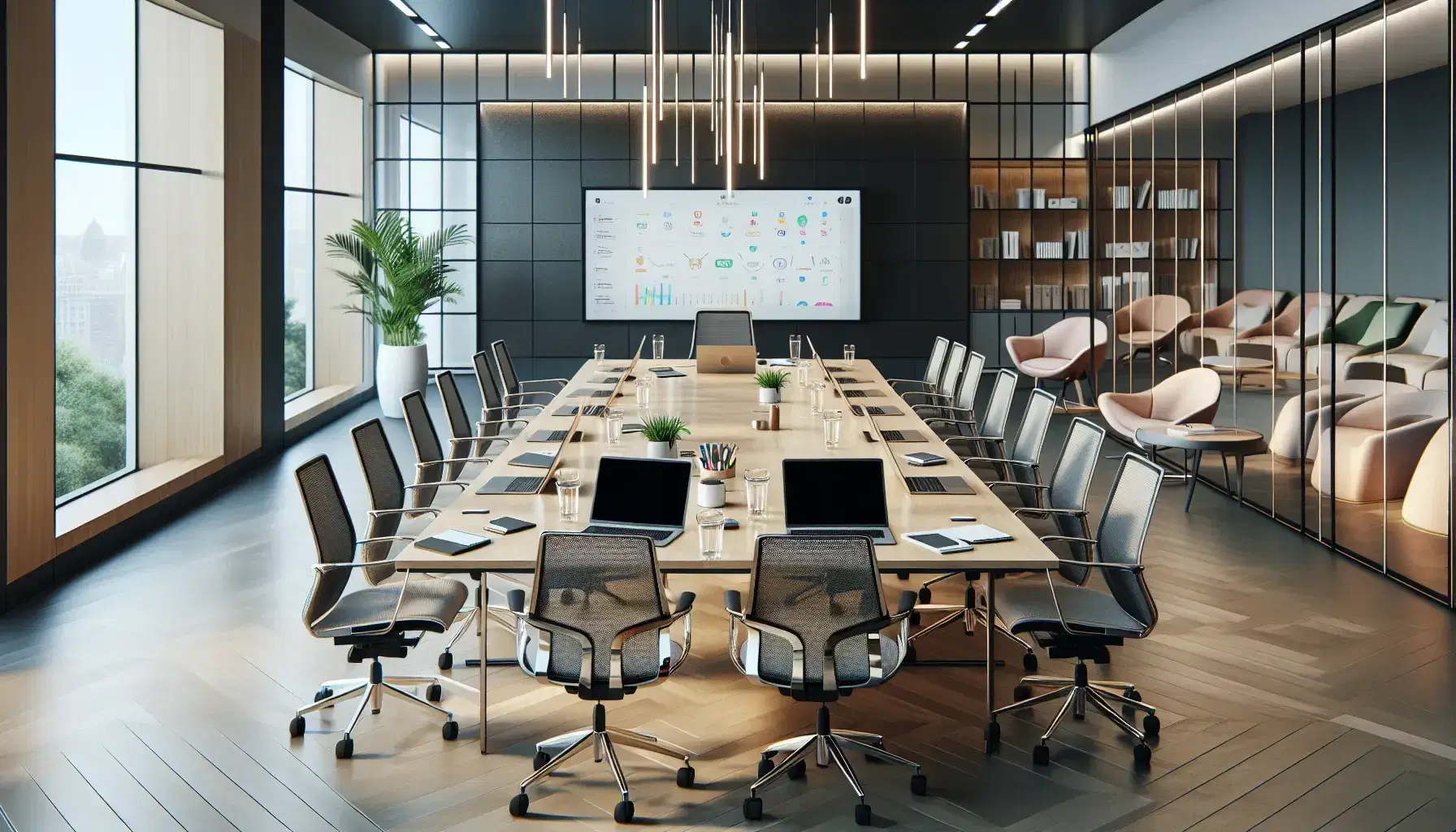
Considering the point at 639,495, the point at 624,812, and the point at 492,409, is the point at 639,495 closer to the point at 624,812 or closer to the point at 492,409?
the point at 624,812

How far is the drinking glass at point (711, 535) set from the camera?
407cm

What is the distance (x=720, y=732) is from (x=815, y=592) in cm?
99

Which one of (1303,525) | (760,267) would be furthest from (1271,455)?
(760,267)

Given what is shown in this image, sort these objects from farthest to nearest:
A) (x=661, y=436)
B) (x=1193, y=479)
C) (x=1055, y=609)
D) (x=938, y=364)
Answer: (x=938, y=364) → (x=1193, y=479) → (x=661, y=436) → (x=1055, y=609)

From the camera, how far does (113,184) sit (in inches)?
301

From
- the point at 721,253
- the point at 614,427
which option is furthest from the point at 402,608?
the point at 721,253

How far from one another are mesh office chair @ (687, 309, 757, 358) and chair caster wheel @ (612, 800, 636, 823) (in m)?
6.75

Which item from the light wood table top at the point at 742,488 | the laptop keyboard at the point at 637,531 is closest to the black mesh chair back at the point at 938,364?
the light wood table top at the point at 742,488

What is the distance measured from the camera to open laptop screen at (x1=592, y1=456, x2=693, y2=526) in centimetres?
450

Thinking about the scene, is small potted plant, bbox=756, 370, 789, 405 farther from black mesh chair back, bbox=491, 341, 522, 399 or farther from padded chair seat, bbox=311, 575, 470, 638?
padded chair seat, bbox=311, 575, 470, 638

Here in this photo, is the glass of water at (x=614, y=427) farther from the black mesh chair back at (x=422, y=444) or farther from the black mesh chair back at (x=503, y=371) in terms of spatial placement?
the black mesh chair back at (x=503, y=371)

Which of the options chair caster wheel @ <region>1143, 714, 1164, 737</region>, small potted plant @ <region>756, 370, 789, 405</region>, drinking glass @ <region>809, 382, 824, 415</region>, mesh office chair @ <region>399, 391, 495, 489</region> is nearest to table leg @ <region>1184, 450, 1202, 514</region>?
drinking glass @ <region>809, 382, 824, 415</region>

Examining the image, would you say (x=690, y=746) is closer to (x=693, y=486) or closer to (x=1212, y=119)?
(x=693, y=486)

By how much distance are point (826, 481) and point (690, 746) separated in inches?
41.3
